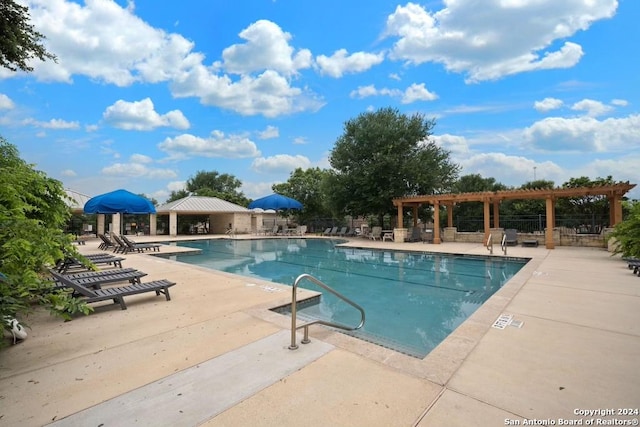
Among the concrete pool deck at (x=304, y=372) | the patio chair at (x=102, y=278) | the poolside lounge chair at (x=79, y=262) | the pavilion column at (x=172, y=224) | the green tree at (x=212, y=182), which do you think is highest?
the green tree at (x=212, y=182)

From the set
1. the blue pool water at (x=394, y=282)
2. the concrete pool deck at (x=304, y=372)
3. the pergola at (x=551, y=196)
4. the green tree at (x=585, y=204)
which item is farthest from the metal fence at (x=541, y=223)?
the concrete pool deck at (x=304, y=372)

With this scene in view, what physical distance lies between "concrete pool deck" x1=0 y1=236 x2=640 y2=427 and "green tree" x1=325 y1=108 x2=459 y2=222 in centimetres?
1484

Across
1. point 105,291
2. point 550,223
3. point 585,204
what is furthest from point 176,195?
point 585,204

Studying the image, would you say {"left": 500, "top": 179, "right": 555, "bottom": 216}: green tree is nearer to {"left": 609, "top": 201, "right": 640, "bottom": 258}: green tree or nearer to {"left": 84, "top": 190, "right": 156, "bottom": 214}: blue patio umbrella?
{"left": 609, "top": 201, "right": 640, "bottom": 258}: green tree

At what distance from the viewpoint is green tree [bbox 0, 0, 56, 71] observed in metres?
5.68

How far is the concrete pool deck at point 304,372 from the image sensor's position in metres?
2.19

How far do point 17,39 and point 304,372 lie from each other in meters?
8.23

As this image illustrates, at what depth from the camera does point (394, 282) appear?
8438mm

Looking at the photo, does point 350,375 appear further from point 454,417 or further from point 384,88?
point 384,88

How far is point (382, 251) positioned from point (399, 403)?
12.8 meters

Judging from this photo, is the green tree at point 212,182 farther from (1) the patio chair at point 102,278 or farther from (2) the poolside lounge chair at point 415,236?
(1) the patio chair at point 102,278

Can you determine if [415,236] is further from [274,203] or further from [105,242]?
[105,242]

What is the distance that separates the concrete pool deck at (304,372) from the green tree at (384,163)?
48.7 ft

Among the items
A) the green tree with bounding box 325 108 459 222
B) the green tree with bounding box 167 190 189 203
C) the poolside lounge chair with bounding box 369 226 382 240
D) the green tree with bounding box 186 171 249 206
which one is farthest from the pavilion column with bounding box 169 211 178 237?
the green tree with bounding box 186 171 249 206
